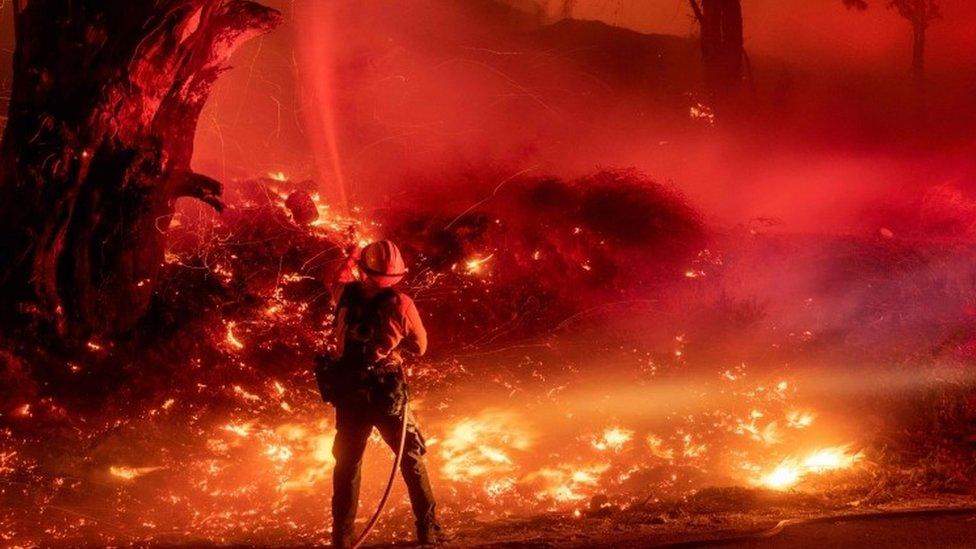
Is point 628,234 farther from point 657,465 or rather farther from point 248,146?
point 248,146

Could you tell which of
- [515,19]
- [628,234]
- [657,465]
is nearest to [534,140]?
[628,234]

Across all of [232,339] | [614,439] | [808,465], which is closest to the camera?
[808,465]

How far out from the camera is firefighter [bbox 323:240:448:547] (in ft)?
16.0

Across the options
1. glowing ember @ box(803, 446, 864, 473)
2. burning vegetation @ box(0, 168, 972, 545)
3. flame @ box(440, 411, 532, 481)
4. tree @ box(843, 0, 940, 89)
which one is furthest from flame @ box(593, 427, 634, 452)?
tree @ box(843, 0, 940, 89)

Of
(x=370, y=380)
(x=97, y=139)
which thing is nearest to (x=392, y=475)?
(x=370, y=380)

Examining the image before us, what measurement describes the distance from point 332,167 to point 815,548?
866cm

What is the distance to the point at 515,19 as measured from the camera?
25.2m

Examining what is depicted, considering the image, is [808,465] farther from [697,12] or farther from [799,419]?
[697,12]

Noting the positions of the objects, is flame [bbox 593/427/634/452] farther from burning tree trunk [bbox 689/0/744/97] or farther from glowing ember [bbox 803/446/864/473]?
burning tree trunk [bbox 689/0/744/97]

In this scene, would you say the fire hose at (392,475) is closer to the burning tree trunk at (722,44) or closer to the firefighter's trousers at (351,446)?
the firefighter's trousers at (351,446)

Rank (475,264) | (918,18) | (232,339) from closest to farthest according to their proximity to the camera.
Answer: (232,339)
(475,264)
(918,18)

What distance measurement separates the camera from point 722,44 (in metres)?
13.9

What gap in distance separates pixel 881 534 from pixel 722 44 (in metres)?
10.7

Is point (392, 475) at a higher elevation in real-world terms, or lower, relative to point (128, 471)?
lower
